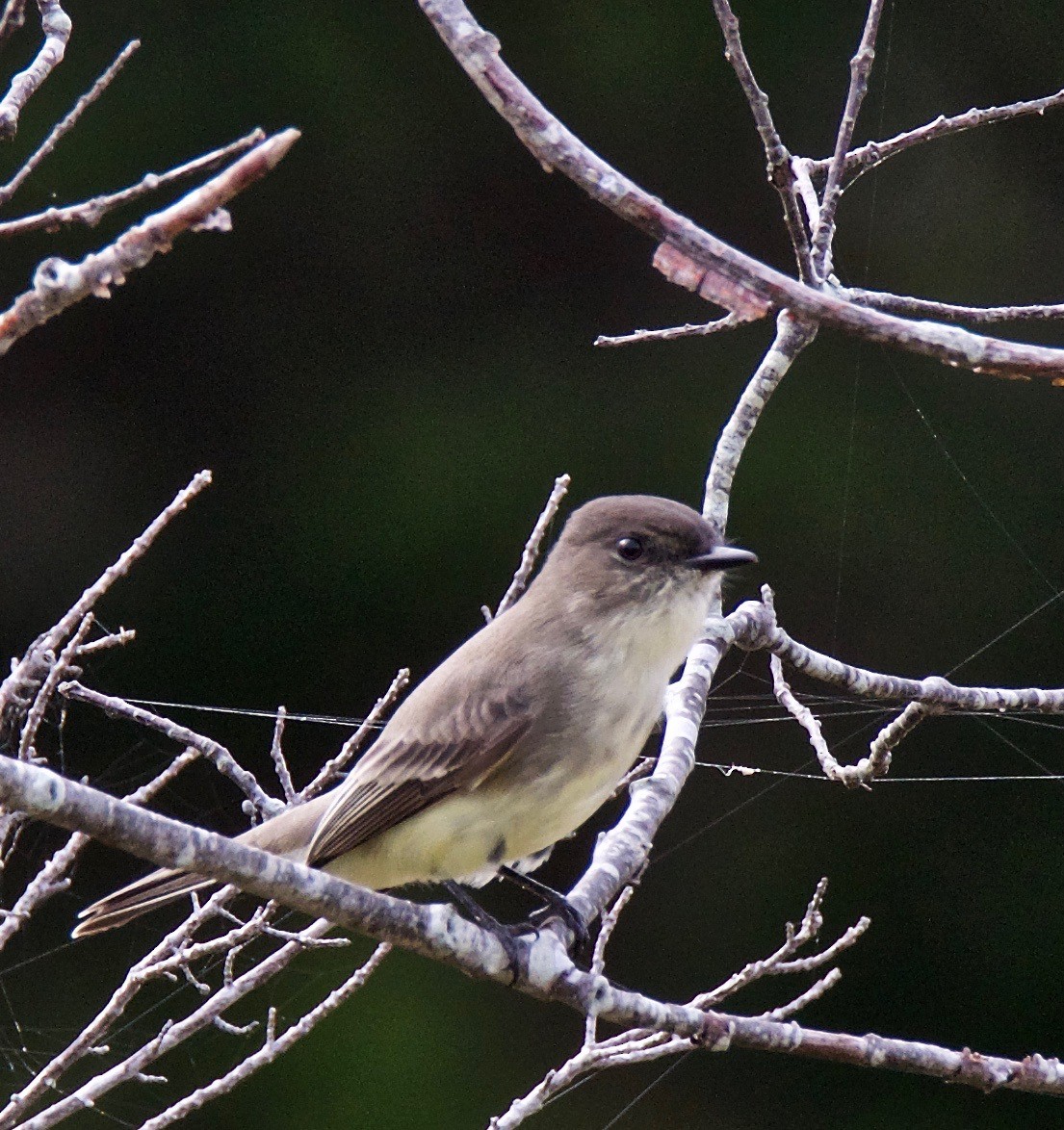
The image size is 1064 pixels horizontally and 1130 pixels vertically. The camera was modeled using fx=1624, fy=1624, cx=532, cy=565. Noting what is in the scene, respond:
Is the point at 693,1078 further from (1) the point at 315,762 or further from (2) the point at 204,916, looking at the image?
(2) the point at 204,916

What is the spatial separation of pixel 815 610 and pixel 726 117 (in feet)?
5.43

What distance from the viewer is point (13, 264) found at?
4.79 m

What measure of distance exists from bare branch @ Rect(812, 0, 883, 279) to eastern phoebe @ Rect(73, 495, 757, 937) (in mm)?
454

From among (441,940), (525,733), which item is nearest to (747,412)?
(525,733)

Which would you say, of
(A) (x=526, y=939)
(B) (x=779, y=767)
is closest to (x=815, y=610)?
(B) (x=779, y=767)

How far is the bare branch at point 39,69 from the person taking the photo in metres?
1.61

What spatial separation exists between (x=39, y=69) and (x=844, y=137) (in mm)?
1126

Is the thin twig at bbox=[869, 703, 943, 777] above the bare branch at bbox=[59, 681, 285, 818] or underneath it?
underneath

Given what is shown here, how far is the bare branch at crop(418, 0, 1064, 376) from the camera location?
1.27m

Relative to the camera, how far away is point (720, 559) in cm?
233

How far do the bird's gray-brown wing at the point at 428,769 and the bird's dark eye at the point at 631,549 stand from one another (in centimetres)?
27

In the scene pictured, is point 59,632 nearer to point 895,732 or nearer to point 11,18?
point 11,18

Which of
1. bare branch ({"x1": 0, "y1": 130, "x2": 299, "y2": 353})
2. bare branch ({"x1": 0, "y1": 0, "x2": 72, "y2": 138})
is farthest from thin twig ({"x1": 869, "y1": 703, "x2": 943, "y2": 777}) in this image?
bare branch ({"x1": 0, "y1": 130, "x2": 299, "y2": 353})

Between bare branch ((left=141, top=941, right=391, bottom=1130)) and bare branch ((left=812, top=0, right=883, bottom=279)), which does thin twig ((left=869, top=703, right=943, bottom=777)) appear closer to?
bare branch ((left=812, top=0, right=883, bottom=279))
